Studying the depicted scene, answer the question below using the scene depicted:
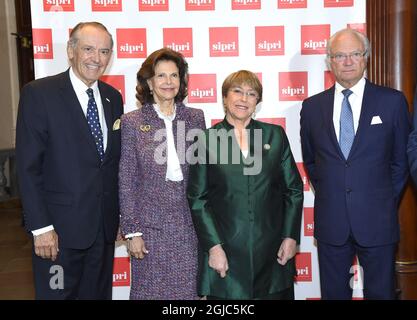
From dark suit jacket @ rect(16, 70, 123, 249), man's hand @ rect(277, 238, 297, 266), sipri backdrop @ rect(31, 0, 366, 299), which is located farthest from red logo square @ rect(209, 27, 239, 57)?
man's hand @ rect(277, 238, 297, 266)

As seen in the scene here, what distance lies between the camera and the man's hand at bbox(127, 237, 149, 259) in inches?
103

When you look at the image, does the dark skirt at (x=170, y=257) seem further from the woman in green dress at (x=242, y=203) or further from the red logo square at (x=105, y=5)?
the red logo square at (x=105, y=5)

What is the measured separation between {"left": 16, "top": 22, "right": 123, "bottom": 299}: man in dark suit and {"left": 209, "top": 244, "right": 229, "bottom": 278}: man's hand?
2.05ft

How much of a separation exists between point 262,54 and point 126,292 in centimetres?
202

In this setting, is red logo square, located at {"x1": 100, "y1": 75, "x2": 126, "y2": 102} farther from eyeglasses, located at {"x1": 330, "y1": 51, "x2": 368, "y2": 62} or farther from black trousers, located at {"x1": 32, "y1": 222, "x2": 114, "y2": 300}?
eyeglasses, located at {"x1": 330, "y1": 51, "x2": 368, "y2": 62}

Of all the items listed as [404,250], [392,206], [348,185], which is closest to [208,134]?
[348,185]

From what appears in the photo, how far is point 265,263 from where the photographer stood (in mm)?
2553

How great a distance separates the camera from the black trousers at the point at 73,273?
2674 millimetres

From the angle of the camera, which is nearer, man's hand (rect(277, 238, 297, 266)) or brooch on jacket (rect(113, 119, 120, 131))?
man's hand (rect(277, 238, 297, 266))

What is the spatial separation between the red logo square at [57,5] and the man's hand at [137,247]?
1835 millimetres

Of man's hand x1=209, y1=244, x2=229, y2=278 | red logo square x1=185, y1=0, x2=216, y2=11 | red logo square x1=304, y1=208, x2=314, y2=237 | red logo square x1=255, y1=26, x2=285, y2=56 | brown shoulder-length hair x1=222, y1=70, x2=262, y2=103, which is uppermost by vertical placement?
red logo square x1=185, y1=0, x2=216, y2=11

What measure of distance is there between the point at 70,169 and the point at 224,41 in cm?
156

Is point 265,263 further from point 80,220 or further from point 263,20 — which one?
point 263,20

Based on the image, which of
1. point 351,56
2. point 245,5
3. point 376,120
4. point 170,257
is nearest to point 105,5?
point 245,5
